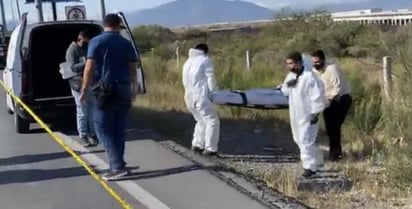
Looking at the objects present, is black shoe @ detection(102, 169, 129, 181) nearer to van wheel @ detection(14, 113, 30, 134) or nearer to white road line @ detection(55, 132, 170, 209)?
white road line @ detection(55, 132, 170, 209)

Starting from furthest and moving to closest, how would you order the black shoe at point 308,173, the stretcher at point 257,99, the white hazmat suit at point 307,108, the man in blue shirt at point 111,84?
the stretcher at point 257,99, the black shoe at point 308,173, the white hazmat suit at point 307,108, the man in blue shirt at point 111,84

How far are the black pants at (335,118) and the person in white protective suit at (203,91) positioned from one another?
5.06ft

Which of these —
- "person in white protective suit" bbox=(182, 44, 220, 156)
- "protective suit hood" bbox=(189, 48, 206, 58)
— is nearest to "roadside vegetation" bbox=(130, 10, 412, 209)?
"person in white protective suit" bbox=(182, 44, 220, 156)

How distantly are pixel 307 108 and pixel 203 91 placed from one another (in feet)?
5.61

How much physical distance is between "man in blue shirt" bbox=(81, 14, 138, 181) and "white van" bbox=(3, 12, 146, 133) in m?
3.23

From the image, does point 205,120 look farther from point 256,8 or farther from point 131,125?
point 256,8

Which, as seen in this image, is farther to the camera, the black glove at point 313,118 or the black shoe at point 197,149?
the black shoe at point 197,149

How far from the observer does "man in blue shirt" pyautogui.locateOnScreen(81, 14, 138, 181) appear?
974 cm

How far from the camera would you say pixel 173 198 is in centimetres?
880

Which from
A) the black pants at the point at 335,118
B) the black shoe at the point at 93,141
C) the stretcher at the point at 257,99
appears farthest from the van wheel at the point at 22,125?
the black pants at the point at 335,118

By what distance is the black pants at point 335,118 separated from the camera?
39.0 ft

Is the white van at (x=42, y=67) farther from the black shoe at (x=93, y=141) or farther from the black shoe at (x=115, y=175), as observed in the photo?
the black shoe at (x=115, y=175)

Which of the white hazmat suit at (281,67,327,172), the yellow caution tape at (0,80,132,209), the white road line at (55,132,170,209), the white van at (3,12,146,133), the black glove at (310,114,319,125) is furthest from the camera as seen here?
the white van at (3,12,146,133)

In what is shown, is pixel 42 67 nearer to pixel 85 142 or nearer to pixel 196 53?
pixel 85 142
